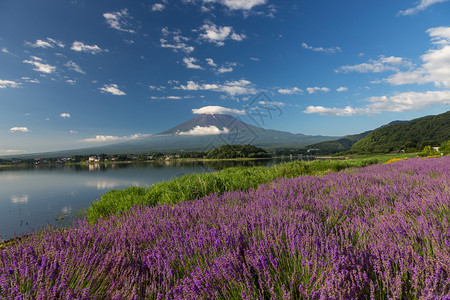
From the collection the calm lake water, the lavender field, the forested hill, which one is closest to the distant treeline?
the calm lake water

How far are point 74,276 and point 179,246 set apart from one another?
0.68 m

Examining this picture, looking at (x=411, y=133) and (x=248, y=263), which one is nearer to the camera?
(x=248, y=263)

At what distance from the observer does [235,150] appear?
57281 millimetres

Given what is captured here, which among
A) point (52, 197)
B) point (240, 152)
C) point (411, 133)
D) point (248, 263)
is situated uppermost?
point (411, 133)

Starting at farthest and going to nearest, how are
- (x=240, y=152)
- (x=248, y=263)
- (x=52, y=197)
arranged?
(x=240, y=152), (x=52, y=197), (x=248, y=263)

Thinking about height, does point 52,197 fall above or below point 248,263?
below

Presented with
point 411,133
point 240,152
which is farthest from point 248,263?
point 411,133

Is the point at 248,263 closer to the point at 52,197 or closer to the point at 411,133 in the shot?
the point at 52,197

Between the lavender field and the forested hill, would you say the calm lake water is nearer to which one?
the lavender field

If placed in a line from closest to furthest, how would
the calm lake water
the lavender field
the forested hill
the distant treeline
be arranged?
the lavender field → the calm lake water → the distant treeline → the forested hill

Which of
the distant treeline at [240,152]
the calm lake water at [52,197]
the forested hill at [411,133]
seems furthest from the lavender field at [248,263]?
the forested hill at [411,133]

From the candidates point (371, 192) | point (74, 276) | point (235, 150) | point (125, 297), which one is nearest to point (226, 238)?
point (125, 297)

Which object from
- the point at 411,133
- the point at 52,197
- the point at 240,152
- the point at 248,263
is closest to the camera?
the point at 248,263

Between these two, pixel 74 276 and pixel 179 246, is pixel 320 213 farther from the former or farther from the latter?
pixel 74 276
